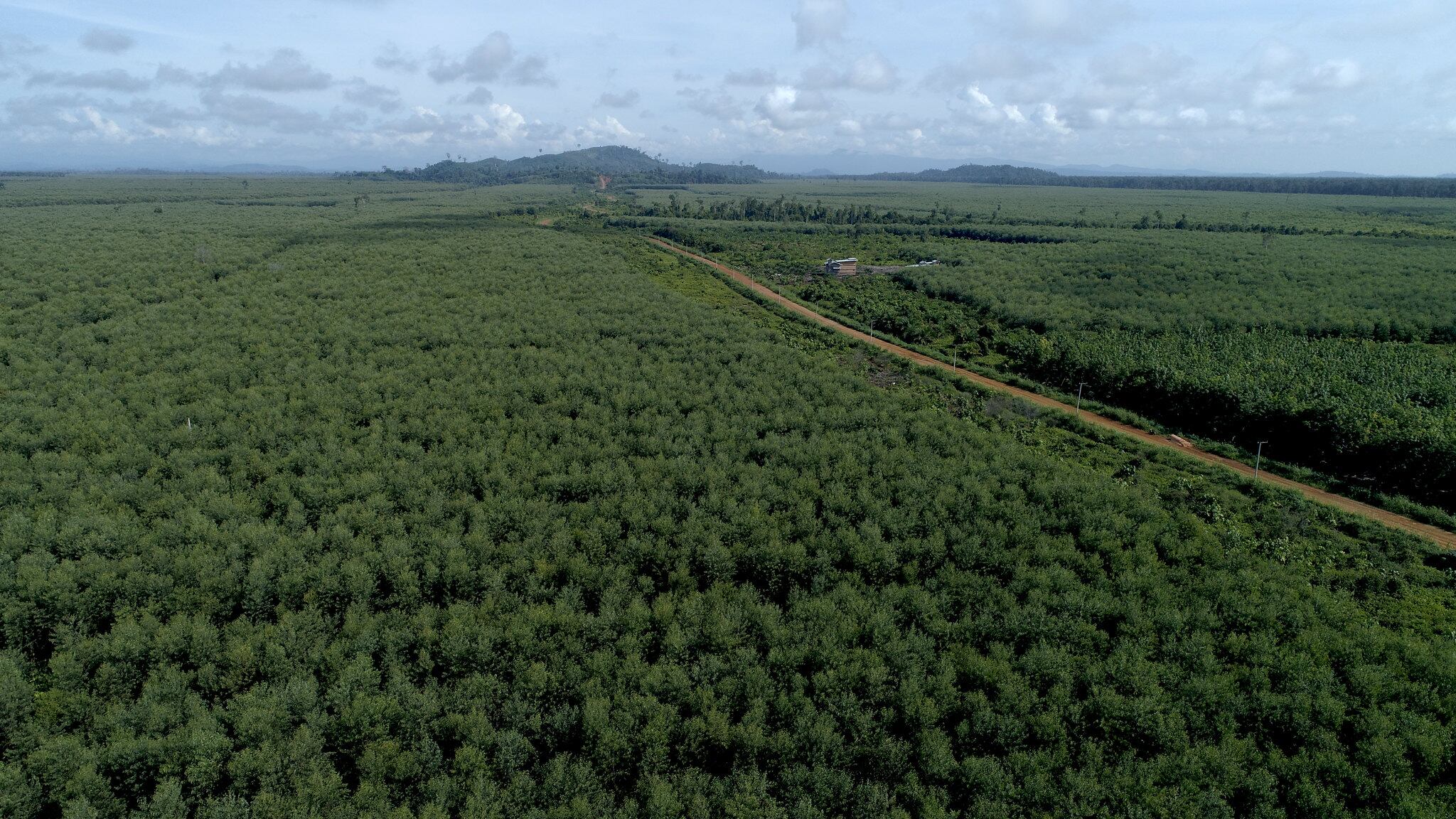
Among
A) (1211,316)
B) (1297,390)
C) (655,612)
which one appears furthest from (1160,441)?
(655,612)

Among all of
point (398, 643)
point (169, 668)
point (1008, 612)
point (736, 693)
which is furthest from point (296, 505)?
point (1008, 612)

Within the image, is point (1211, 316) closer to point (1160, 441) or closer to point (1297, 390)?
point (1297, 390)

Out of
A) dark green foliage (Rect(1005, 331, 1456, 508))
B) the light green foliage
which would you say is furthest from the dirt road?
dark green foliage (Rect(1005, 331, 1456, 508))

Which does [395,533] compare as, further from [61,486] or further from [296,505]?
[61,486]

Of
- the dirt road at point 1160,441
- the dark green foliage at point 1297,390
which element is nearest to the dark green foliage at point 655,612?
the dirt road at point 1160,441

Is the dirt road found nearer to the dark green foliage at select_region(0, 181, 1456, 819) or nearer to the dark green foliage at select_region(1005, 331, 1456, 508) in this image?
the dark green foliage at select_region(0, 181, 1456, 819)

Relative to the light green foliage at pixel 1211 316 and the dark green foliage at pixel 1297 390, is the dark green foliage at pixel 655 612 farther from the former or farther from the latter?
the light green foliage at pixel 1211 316
